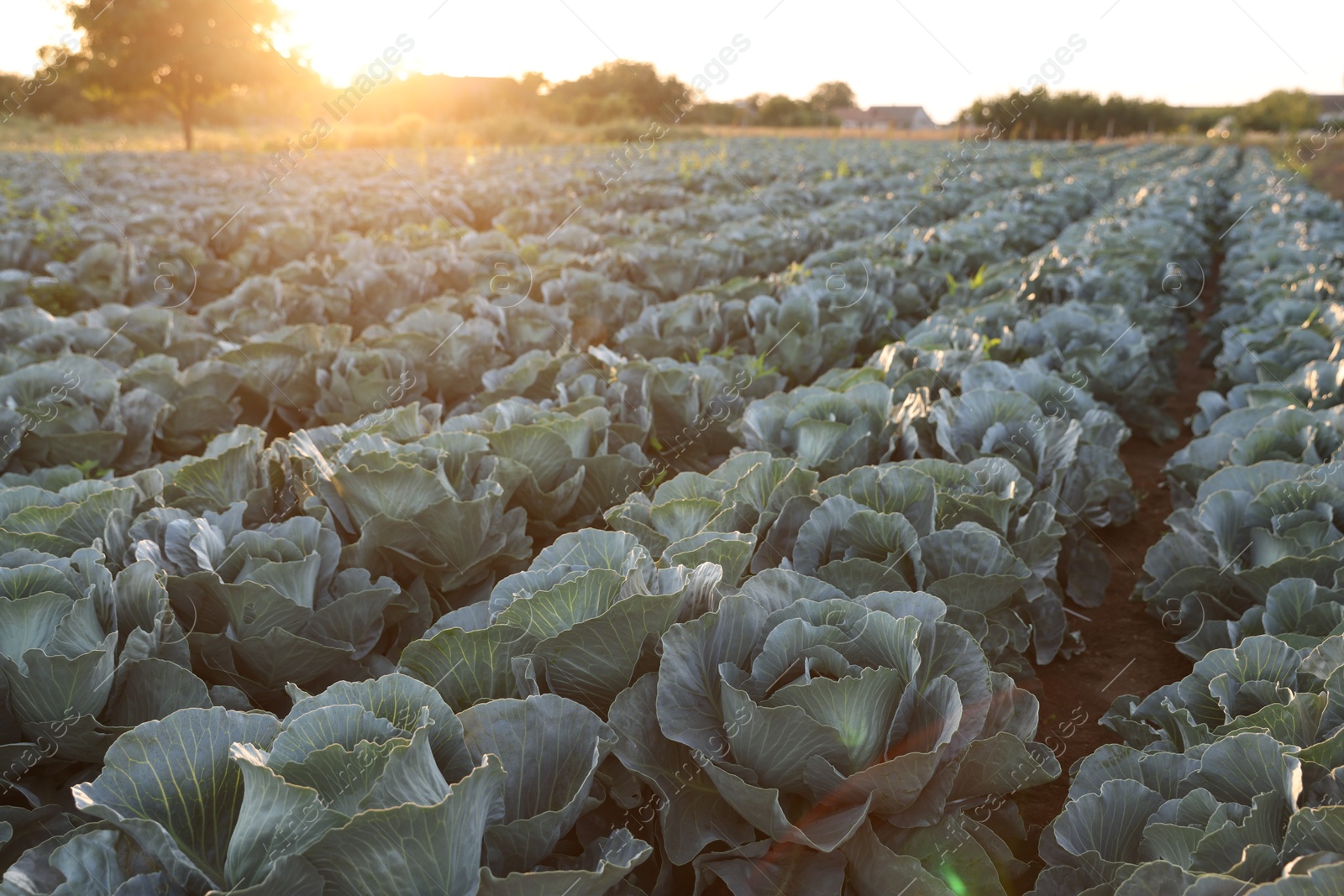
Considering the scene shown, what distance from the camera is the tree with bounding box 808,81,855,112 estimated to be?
3019 inches

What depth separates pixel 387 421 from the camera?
312 cm

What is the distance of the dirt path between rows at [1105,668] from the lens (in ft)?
9.66

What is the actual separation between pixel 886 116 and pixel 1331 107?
41185 millimetres

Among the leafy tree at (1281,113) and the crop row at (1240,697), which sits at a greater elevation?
the leafy tree at (1281,113)

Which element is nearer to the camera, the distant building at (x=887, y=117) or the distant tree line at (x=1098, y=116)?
the distant tree line at (x=1098, y=116)

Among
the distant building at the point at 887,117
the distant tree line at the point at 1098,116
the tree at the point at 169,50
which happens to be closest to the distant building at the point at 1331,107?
the distant tree line at the point at 1098,116

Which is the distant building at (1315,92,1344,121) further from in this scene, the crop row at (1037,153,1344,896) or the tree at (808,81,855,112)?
the crop row at (1037,153,1344,896)

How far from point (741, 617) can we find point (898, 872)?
537mm

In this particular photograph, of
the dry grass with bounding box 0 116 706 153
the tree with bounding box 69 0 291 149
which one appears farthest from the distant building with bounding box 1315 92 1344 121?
the tree with bounding box 69 0 291 149

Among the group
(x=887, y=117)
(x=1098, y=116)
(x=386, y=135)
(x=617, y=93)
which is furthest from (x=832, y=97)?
(x=386, y=135)

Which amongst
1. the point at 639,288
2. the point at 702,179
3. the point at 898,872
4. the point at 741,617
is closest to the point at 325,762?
the point at 741,617

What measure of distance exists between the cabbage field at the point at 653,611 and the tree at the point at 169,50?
4332 centimetres

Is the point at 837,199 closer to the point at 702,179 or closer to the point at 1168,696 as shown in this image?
the point at 702,179

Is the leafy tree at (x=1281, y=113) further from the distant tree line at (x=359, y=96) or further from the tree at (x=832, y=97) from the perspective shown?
the tree at (x=832, y=97)
